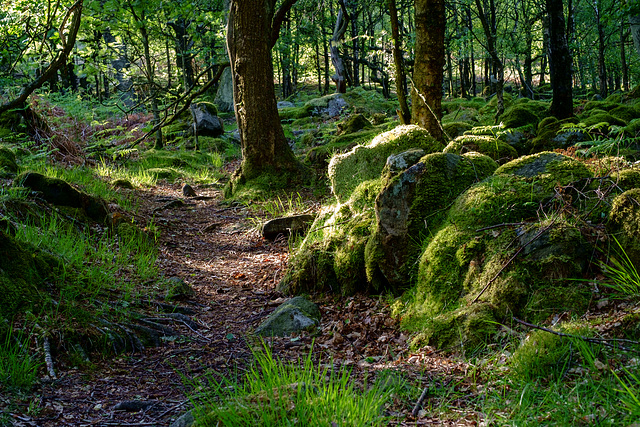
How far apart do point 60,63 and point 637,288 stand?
4589mm

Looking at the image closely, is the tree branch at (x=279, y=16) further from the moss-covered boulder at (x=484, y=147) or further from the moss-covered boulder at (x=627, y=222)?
the moss-covered boulder at (x=627, y=222)

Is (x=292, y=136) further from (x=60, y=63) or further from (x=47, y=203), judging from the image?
(x=60, y=63)

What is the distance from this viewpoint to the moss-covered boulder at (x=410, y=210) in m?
4.22

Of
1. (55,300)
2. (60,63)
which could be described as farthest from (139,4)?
(55,300)

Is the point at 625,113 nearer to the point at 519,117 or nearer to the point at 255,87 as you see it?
the point at 519,117

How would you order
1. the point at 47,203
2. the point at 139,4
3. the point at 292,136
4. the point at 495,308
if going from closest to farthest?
the point at 495,308, the point at 47,203, the point at 139,4, the point at 292,136

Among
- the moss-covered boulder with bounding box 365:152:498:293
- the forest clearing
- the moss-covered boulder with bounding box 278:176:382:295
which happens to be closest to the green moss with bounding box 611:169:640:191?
the forest clearing

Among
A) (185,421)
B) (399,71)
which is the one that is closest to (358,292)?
(185,421)

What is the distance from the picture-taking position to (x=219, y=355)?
11.9 feet

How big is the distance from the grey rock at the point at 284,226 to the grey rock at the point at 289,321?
2.49 metres

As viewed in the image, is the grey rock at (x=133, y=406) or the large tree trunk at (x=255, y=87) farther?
the large tree trunk at (x=255, y=87)

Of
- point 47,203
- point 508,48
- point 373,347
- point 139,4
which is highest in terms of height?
point 508,48

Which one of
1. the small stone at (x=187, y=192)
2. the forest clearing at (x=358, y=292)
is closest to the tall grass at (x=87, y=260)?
the forest clearing at (x=358, y=292)

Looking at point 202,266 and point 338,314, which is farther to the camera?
point 202,266
